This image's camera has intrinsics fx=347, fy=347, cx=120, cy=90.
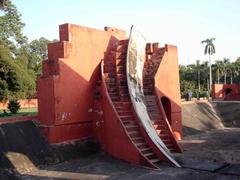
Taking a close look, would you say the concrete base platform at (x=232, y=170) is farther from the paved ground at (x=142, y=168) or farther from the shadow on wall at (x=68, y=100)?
the shadow on wall at (x=68, y=100)

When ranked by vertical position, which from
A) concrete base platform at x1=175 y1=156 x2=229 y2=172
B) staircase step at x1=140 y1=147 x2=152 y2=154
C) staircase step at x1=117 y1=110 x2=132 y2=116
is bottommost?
concrete base platform at x1=175 y1=156 x2=229 y2=172

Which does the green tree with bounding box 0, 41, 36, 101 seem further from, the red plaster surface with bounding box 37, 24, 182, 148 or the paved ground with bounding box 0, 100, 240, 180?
the paved ground with bounding box 0, 100, 240, 180

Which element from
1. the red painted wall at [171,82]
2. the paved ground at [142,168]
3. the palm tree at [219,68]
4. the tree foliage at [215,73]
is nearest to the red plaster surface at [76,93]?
the paved ground at [142,168]

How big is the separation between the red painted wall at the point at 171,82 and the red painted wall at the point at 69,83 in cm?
342

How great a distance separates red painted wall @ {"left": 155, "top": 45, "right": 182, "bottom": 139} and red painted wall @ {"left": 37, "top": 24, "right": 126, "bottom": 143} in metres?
3.42

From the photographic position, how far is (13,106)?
21.7 metres

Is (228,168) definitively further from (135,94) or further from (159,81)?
(159,81)

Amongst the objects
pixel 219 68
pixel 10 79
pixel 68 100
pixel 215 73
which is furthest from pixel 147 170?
pixel 215 73

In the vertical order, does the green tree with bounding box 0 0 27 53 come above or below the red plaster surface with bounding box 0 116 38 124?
above

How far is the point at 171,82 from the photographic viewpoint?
1694 centimetres

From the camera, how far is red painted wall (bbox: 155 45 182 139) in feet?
52.9

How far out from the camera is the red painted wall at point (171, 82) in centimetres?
1611

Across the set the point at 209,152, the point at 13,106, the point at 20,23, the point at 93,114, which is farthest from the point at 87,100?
the point at 20,23

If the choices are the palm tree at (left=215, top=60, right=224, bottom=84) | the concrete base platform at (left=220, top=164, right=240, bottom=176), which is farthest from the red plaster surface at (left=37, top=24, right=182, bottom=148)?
the palm tree at (left=215, top=60, right=224, bottom=84)
